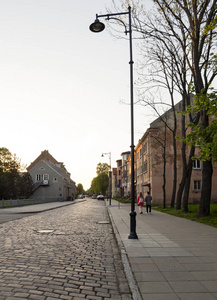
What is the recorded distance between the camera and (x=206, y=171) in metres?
16.4

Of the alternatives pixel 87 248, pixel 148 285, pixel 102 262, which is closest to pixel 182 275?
pixel 148 285

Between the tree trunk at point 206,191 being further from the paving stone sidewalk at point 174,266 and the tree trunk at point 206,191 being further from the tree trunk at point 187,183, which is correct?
the paving stone sidewalk at point 174,266

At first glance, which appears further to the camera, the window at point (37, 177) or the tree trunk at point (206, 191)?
the window at point (37, 177)

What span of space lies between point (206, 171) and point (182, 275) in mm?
11959

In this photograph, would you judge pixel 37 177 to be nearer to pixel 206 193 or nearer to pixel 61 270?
pixel 206 193

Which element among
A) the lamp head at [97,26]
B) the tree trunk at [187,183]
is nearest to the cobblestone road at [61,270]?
the lamp head at [97,26]

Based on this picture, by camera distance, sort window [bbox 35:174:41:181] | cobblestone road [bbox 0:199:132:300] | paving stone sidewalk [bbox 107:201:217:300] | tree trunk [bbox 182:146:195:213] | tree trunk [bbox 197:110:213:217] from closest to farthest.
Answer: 1. paving stone sidewalk [bbox 107:201:217:300]
2. cobblestone road [bbox 0:199:132:300]
3. tree trunk [bbox 197:110:213:217]
4. tree trunk [bbox 182:146:195:213]
5. window [bbox 35:174:41:181]

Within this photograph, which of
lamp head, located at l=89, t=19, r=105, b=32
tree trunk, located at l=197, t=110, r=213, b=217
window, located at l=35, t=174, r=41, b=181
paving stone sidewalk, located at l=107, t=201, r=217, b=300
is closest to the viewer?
paving stone sidewalk, located at l=107, t=201, r=217, b=300

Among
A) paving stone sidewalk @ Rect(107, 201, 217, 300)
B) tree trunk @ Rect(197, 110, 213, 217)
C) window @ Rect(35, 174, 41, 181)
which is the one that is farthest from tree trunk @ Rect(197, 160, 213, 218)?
window @ Rect(35, 174, 41, 181)

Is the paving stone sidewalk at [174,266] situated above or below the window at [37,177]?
below

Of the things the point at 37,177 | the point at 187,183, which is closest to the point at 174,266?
the point at 187,183

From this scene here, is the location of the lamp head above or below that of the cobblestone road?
above

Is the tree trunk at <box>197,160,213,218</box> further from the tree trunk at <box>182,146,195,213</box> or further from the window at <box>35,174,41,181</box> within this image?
the window at <box>35,174,41,181</box>

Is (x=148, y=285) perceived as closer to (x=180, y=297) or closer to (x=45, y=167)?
(x=180, y=297)
